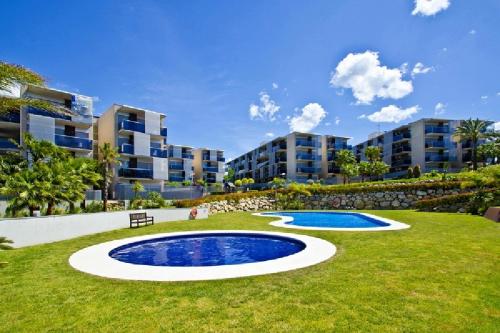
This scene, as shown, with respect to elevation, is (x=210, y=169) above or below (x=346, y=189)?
above

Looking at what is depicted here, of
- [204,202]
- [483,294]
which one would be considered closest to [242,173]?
[204,202]

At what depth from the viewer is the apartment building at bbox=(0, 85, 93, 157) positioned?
27.0m

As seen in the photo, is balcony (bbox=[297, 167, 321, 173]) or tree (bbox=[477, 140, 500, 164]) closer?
tree (bbox=[477, 140, 500, 164])

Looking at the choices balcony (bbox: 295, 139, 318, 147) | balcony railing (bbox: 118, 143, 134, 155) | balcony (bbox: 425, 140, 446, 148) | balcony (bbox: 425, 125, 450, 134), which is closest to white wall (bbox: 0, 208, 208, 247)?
balcony railing (bbox: 118, 143, 134, 155)

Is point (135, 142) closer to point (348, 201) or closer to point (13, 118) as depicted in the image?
point (13, 118)

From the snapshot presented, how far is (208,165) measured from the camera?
2566 inches

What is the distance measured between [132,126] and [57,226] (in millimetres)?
23772

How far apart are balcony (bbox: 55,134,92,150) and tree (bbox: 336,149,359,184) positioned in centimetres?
3802

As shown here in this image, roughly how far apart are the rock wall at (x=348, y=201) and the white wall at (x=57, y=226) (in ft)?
37.1

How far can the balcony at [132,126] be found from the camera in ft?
109

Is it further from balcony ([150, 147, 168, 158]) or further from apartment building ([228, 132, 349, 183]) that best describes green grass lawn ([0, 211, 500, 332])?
apartment building ([228, 132, 349, 183])

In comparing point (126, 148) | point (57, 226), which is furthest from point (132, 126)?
point (57, 226)

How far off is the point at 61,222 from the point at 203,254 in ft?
24.2

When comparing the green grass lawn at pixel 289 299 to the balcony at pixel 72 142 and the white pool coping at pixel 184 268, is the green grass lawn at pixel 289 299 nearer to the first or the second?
the white pool coping at pixel 184 268
